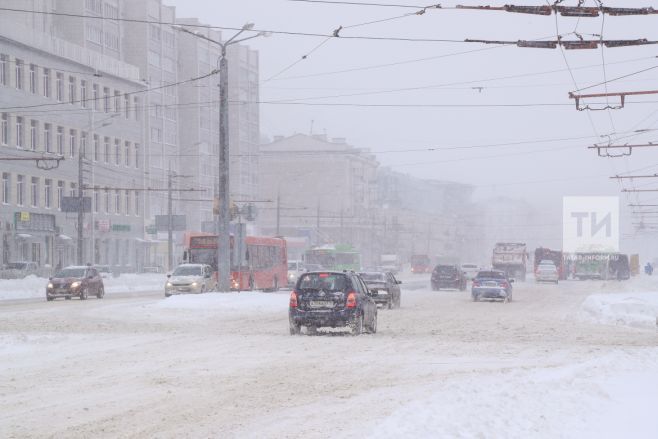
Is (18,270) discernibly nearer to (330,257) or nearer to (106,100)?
(330,257)

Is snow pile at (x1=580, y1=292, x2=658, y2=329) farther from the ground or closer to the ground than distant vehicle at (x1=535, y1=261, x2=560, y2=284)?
farther from the ground

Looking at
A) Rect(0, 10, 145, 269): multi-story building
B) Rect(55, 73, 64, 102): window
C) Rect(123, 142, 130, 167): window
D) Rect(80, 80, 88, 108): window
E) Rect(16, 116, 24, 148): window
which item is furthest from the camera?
Rect(123, 142, 130, 167): window

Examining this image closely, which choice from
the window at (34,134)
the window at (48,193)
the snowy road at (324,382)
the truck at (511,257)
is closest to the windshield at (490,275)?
the snowy road at (324,382)

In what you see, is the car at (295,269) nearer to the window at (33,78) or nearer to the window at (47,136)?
the window at (47,136)

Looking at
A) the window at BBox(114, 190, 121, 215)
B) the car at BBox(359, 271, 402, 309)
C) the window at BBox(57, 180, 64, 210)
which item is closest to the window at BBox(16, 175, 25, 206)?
the window at BBox(57, 180, 64, 210)

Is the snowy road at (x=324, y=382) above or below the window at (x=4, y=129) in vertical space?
below

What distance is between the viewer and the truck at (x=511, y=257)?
3861 inches

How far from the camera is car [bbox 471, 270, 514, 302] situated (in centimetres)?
5009

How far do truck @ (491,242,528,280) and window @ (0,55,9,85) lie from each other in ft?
142

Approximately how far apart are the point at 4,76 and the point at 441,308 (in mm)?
43198

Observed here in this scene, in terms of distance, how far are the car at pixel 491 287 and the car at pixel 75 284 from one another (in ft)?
55.0

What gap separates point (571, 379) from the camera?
14578 mm

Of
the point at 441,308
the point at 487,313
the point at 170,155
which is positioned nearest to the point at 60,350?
the point at 487,313

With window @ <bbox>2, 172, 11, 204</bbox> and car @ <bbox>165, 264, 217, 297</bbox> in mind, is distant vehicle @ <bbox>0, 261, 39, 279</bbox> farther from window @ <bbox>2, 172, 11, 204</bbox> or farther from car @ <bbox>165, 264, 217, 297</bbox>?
car @ <bbox>165, 264, 217, 297</bbox>
